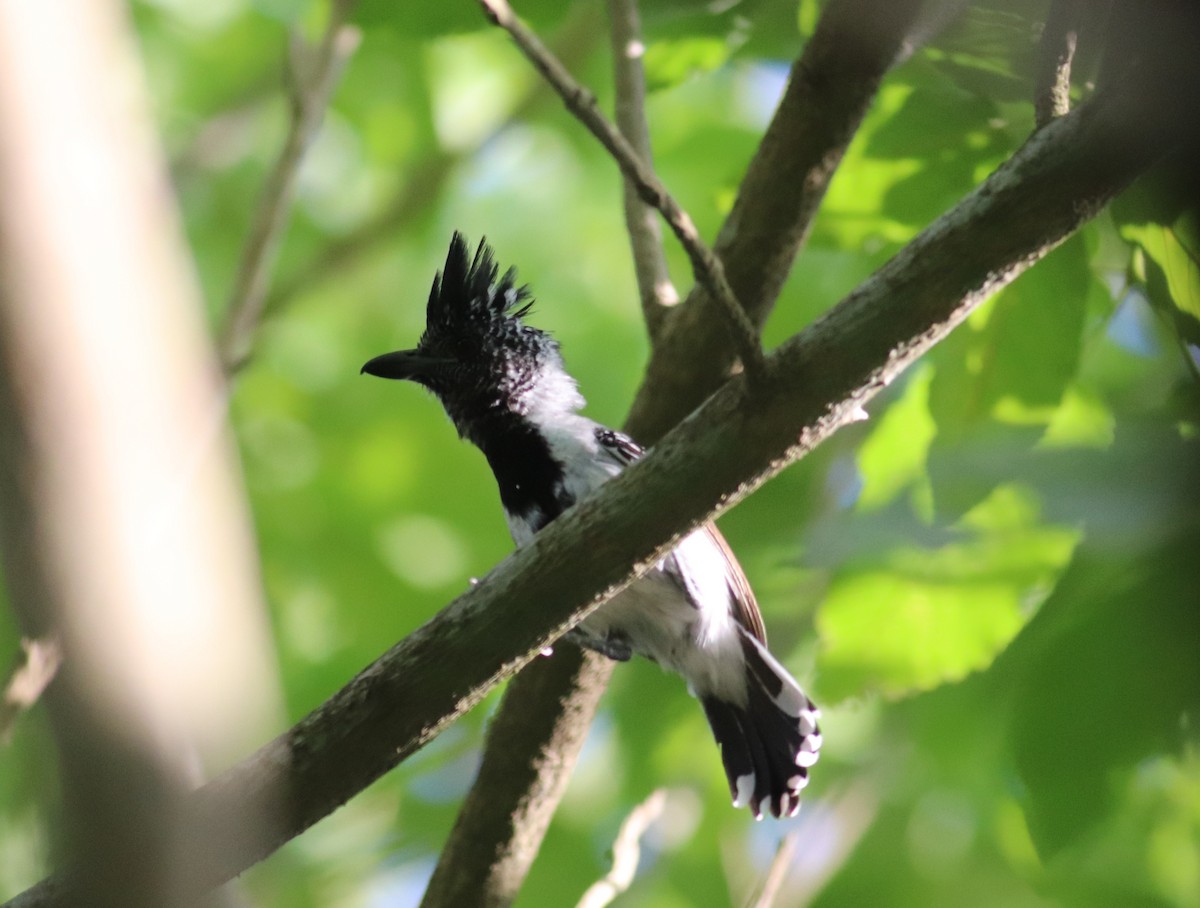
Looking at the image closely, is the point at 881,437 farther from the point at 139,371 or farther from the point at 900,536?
the point at 139,371

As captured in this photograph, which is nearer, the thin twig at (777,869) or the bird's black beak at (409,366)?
the thin twig at (777,869)

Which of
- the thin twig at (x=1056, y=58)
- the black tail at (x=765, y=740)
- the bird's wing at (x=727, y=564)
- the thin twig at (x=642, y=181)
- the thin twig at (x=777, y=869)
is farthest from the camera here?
the black tail at (x=765, y=740)

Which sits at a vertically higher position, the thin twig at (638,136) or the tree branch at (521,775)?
the thin twig at (638,136)

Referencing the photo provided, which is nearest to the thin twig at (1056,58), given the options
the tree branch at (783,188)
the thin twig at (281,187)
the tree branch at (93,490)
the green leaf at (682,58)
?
the tree branch at (783,188)

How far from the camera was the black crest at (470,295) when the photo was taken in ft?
14.7

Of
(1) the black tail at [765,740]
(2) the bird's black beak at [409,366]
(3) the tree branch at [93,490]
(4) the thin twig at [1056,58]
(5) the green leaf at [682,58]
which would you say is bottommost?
(1) the black tail at [765,740]

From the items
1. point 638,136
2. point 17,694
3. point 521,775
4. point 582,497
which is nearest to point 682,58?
point 638,136

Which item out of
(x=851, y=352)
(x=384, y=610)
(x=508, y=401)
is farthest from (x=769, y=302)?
(x=384, y=610)

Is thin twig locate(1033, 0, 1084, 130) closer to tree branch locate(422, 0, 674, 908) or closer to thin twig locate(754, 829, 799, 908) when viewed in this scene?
tree branch locate(422, 0, 674, 908)

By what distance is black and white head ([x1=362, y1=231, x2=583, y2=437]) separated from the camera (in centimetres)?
431

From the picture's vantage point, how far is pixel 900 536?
1.78 meters

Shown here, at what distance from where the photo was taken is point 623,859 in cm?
336

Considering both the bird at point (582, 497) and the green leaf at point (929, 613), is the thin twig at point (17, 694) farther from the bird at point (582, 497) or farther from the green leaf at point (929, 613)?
the green leaf at point (929, 613)

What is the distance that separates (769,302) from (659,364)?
1.21 ft
